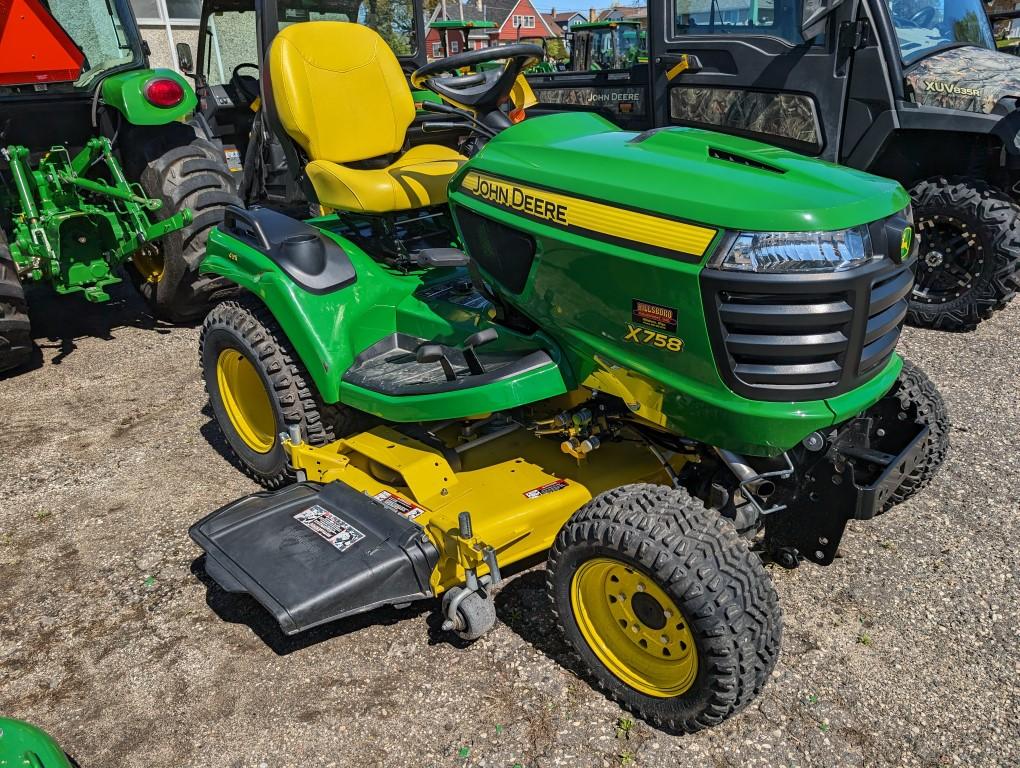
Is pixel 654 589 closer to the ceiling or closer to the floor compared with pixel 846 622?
closer to the ceiling

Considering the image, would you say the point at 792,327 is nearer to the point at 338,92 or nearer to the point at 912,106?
the point at 338,92

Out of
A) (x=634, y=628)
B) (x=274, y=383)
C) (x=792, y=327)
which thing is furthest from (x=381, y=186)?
(x=634, y=628)

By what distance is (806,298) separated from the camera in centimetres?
195

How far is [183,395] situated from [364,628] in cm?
222

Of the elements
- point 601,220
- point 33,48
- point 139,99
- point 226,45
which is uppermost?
point 33,48

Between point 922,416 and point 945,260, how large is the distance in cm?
280

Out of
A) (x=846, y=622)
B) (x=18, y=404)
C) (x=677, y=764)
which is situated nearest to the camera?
(x=677, y=764)

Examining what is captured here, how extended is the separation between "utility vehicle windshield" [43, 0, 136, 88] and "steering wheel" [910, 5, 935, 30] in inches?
182

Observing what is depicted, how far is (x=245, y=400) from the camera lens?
3.48 meters

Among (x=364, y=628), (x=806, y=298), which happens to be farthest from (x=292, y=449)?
(x=806, y=298)

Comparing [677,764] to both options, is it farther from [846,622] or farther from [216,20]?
[216,20]

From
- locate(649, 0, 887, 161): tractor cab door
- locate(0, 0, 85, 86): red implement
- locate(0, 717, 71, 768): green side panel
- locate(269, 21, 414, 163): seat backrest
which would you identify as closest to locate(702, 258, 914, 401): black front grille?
locate(0, 717, 71, 768): green side panel

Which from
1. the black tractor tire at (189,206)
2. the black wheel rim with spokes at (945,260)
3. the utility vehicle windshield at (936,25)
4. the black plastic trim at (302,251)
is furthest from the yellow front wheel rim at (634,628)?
the utility vehicle windshield at (936,25)

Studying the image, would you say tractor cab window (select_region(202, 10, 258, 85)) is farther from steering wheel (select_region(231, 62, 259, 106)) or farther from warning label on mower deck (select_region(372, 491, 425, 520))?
warning label on mower deck (select_region(372, 491, 425, 520))
